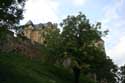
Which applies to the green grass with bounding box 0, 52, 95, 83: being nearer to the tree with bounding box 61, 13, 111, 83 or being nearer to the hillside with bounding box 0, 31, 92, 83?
the hillside with bounding box 0, 31, 92, 83

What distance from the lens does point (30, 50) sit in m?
85.2

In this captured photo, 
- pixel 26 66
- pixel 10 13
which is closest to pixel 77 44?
pixel 26 66

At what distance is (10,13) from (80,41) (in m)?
30.4

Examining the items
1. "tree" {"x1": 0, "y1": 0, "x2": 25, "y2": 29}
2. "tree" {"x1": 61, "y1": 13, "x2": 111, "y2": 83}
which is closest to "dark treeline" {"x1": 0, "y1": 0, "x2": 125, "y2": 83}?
"tree" {"x1": 61, "y1": 13, "x2": 111, "y2": 83}

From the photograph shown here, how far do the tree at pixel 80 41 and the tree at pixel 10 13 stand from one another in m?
27.3

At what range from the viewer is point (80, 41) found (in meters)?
69.7

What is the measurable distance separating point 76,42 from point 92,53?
11.4 ft

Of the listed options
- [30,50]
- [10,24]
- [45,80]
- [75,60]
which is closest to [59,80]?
[75,60]

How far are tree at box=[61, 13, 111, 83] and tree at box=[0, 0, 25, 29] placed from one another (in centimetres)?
2733

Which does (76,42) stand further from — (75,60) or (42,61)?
(42,61)

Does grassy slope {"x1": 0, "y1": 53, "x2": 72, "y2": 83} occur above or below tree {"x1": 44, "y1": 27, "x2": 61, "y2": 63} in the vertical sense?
below

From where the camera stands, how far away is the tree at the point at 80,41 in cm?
6844

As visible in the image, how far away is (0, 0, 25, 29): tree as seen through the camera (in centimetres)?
3897

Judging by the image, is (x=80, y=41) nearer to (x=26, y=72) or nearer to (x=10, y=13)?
(x=26, y=72)
